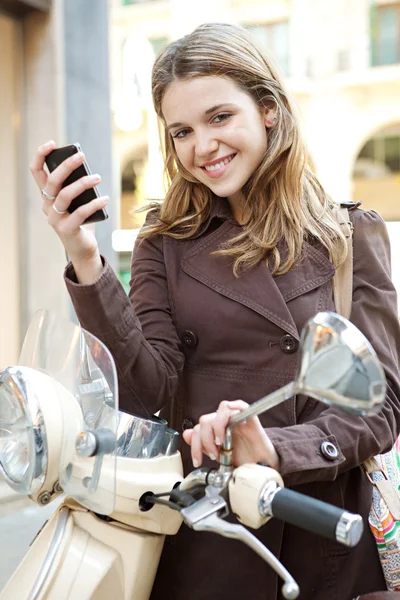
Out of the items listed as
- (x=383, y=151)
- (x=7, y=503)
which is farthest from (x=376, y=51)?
(x=7, y=503)

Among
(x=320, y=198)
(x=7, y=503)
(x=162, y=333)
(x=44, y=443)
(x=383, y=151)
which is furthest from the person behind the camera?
(x=383, y=151)

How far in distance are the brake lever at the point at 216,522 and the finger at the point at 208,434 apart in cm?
6

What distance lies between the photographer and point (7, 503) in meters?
4.46

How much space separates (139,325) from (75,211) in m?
0.28

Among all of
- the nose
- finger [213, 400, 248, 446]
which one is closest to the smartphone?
the nose

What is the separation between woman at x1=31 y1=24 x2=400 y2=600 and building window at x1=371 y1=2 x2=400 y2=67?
13282 mm

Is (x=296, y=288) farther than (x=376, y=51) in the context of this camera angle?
No

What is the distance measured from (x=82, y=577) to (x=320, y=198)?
0.97 metres

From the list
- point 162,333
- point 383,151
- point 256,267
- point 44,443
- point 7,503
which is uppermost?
point 383,151

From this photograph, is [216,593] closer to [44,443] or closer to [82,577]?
[82,577]

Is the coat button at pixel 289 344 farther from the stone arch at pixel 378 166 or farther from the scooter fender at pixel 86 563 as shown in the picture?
the stone arch at pixel 378 166

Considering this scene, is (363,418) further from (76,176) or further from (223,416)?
(76,176)

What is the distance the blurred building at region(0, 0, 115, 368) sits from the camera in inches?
217

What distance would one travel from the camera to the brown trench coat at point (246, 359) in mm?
1472
